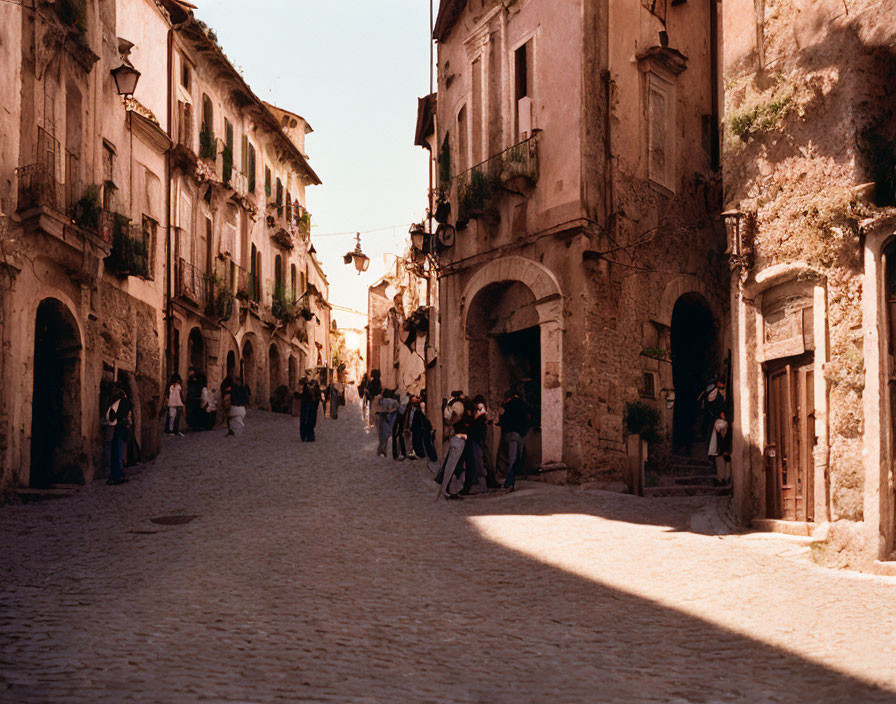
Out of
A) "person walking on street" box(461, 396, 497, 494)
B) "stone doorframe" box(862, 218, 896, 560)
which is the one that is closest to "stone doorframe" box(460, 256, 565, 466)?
"person walking on street" box(461, 396, 497, 494)

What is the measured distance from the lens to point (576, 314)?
1895cm

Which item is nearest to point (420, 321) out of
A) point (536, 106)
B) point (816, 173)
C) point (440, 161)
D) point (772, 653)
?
point (440, 161)

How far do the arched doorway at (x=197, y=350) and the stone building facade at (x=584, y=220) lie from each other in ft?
34.5

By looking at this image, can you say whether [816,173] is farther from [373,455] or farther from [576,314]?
[373,455]

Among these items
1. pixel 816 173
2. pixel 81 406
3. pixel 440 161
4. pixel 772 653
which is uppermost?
pixel 440 161

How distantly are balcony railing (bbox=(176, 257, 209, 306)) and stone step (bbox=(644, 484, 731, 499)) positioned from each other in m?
15.4

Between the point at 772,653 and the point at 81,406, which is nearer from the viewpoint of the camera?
the point at 772,653

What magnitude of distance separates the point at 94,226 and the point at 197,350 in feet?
45.5

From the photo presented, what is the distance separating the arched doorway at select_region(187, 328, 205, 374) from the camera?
31206mm

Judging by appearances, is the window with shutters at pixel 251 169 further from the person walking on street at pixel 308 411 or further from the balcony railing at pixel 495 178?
the balcony railing at pixel 495 178

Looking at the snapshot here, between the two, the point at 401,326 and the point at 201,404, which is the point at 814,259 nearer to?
the point at 201,404

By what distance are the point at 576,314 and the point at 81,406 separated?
862 cm

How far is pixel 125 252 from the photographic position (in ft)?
66.7

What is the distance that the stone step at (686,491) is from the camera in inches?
679
